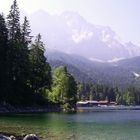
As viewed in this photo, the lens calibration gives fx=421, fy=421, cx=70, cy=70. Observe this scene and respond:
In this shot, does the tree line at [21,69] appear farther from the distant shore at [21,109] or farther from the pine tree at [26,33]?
the distant shore at [21,109]

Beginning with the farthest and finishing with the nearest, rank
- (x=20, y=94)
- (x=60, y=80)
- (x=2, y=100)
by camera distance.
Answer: (x=60, y=80) < (x=20, y=94) < (x=2, y=100)

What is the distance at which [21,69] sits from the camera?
86375mm

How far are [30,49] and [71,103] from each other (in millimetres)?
22293

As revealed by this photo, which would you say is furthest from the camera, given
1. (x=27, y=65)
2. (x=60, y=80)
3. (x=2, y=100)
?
(x=60, y=80)

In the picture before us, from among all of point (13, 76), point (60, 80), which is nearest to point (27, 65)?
point (13, 76)

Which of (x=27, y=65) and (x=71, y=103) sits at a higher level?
(x=27, y=65)

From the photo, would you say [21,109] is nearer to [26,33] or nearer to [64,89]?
[26,33]

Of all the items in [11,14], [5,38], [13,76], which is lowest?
[13,76]

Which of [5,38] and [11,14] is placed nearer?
[5,38]

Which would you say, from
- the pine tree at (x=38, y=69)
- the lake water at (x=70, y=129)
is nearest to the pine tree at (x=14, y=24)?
the pine tree at (x=38, y=69)

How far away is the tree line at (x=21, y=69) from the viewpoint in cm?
8116

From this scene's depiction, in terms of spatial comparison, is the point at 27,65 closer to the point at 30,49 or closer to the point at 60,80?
the point at 30,49

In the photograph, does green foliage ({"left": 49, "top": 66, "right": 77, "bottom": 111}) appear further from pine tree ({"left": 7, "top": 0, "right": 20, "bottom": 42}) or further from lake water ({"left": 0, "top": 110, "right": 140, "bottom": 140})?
lake water ({"left": 0, "top": 110, "right": 140, "bottom": 140})

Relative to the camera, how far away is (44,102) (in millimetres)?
93938
